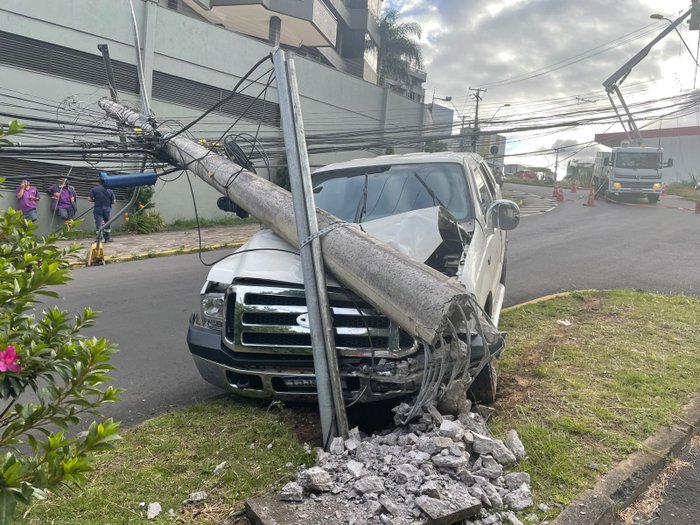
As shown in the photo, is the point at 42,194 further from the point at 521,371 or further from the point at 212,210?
the point at 521,371

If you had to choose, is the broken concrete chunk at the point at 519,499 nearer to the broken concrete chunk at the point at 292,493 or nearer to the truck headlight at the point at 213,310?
the broken concrete chunk at the point at 292,493

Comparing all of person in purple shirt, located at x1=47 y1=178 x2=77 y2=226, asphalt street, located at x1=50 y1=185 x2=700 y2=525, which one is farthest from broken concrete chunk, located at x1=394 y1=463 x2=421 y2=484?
person in purple shirt, located at x1=47 y1=178 x2=77 y2=226

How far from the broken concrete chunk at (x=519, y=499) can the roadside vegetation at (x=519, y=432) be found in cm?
5

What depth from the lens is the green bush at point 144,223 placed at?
1672cm

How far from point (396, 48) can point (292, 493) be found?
35678mm

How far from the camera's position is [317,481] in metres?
3.01

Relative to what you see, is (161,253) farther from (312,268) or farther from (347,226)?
(312,268)

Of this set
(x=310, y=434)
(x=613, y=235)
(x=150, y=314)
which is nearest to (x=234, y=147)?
(x=150, y=314)

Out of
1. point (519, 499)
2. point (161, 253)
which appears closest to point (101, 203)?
point (161, 253)

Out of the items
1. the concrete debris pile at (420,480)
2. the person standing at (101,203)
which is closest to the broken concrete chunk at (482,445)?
the concrete debris pile at (420,480)

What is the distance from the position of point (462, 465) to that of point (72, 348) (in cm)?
216

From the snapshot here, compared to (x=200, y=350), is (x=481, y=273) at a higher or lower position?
higher

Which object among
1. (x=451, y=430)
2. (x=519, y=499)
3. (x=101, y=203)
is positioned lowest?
(x=519, y=499)

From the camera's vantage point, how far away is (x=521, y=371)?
4914 mm
